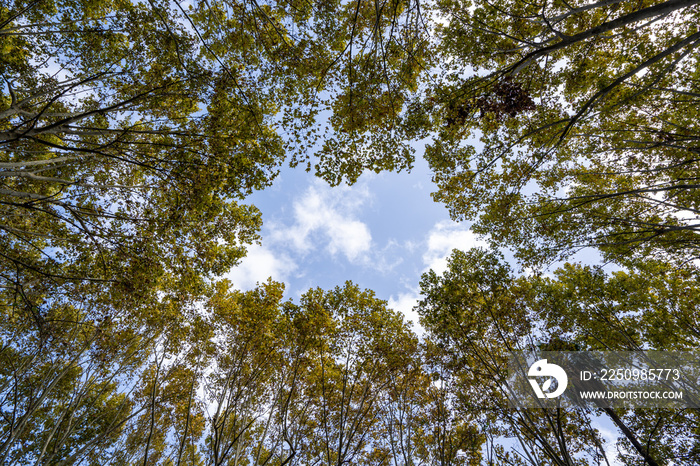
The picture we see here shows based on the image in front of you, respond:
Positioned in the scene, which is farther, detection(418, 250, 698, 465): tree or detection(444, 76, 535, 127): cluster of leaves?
detection(418, 250, 698, 465): tree

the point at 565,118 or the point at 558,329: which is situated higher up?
the point at 565,118

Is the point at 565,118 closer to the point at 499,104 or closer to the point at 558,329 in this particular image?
the point at 499,104

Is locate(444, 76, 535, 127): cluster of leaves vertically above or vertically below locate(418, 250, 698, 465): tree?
above

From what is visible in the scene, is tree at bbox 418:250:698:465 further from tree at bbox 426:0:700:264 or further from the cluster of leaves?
the cluster of leaves

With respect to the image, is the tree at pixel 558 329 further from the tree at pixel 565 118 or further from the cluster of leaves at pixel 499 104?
the cluster of leaves at pixel 499 104

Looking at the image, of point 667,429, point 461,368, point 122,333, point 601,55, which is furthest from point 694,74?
point 122,333

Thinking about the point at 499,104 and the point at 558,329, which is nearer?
the point at 499,104

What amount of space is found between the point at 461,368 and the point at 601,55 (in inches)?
357

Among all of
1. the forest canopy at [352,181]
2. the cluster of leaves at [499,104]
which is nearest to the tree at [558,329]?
the forest canopy at [352,181]

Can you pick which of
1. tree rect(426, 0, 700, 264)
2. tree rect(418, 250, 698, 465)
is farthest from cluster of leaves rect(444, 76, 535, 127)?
tree rect(418, 250, 698, 465)

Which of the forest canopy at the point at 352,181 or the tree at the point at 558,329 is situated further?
the tree at the point at 558,329

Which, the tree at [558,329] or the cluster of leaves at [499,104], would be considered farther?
the tree at [558,329]

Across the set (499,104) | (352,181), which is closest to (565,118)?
(499,104)

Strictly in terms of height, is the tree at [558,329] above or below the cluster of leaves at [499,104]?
below
